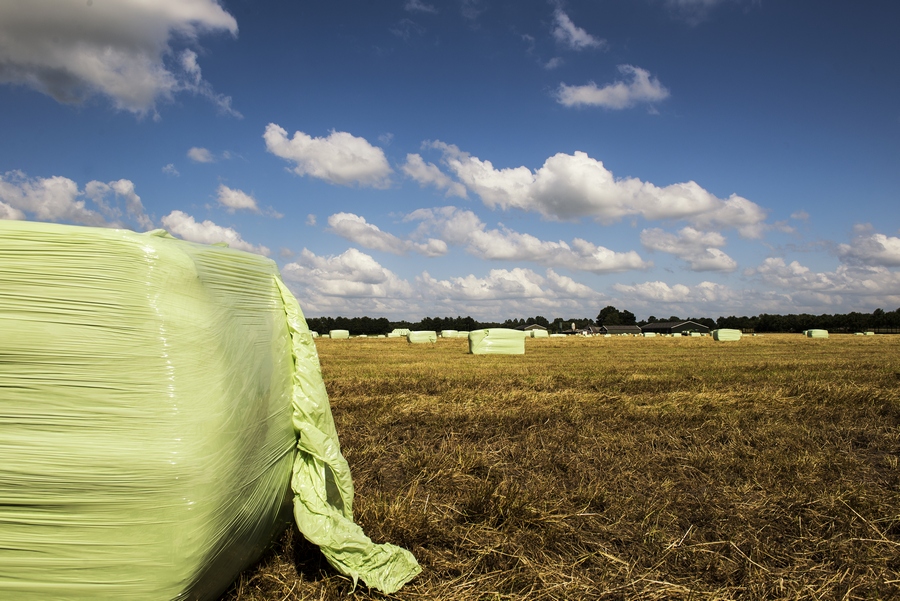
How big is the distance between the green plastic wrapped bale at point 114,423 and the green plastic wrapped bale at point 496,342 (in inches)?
782

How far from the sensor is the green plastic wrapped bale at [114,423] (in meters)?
1.88

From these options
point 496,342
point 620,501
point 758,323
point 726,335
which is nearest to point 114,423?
point 620,501

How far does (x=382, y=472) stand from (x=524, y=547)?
1618 mm

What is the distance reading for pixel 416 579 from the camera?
260 centimetres

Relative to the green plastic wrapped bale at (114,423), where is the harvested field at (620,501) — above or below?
below

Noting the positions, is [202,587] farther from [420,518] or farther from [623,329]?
[623,329]

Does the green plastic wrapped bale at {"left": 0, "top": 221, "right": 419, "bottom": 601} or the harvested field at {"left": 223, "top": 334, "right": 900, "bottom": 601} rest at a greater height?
the green plastic wrapped bale at {"left": 0, "top": 221, "right": 419, "bottom": 601}

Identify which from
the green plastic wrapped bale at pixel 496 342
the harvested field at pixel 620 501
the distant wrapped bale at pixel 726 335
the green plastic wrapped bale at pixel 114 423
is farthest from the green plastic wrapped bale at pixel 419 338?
the green plastic wrapped bale at pixel 114 423

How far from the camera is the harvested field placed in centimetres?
262

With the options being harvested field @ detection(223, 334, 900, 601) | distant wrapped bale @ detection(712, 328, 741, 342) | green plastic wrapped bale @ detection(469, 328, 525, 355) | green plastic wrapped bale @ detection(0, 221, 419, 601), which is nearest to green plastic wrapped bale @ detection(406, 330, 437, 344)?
green plastic wrapped bale @ detection(469, 328, 525, 355)

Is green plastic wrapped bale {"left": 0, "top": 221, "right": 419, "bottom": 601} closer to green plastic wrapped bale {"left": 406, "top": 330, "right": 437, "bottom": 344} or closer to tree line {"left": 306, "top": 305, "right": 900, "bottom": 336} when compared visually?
green plastic wrapped bale {"left": 406, "top": 330, "right": 437, "bottom": 344}

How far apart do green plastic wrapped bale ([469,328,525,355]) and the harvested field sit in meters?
14.8

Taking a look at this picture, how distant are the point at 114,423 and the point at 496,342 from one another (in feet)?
67.8

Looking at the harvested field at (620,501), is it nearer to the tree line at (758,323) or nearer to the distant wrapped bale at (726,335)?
the distant wrapped bale at (726,335)
